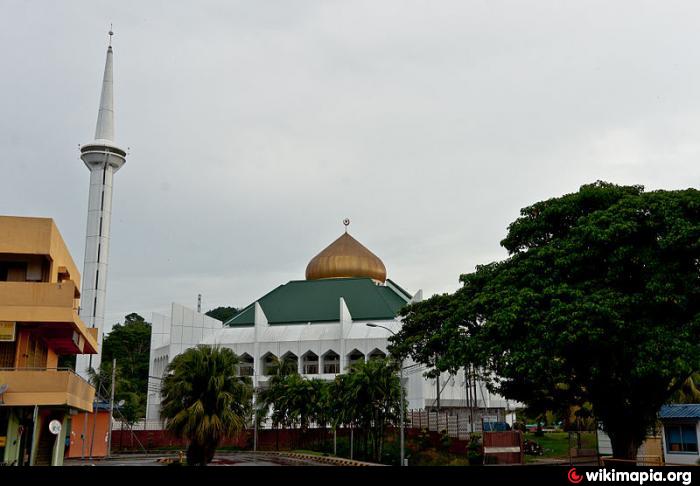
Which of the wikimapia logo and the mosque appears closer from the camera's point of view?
the wikimapia logo

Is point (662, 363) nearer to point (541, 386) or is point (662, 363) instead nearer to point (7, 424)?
point (541, 386)

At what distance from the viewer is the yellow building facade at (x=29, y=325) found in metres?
21.6

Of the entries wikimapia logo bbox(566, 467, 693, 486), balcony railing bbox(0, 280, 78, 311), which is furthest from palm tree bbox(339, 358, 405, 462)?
wikimapia logo bbox(566, 467, 693, 486)

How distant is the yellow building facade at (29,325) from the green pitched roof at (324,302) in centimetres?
4935

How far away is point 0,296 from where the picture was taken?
22.1 metres

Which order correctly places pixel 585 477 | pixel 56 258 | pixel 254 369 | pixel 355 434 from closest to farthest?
pixel 585 477 → pixel 56 258 → pixel 355 434 → pixel 254 369

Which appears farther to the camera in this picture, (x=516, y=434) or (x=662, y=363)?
(x=516, y=434)

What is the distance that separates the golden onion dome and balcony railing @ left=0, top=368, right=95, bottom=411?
→ 199ft

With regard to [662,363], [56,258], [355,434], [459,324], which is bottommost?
[355,434]

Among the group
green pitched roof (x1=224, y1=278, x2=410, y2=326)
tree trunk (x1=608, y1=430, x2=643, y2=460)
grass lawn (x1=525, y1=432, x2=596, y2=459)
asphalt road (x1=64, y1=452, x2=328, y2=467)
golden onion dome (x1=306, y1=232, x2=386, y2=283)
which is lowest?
asphalt road (x1=64, y1=452, x2=328, y2=467)

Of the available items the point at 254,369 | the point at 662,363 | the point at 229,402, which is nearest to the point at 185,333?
the point at 254,369

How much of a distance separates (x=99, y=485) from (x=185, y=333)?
69.4 metres

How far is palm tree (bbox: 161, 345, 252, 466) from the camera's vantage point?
2702 cm

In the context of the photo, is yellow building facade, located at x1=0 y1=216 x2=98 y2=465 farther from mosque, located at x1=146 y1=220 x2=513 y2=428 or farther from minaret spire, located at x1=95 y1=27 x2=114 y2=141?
minaret spire, located at x1=95 y1=27 x2=114 y2=141
